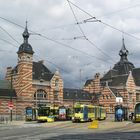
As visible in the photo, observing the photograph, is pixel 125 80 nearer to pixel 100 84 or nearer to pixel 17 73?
pixel 100 84

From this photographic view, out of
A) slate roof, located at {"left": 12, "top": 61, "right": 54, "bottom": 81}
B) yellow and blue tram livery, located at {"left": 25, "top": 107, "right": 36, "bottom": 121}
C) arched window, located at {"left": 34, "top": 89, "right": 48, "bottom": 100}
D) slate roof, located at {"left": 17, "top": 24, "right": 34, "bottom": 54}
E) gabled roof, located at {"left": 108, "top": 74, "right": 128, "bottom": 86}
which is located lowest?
yellow and blue tram livery, located at {"left": 25, "top": 107, "right": 36, "bottom": 121}

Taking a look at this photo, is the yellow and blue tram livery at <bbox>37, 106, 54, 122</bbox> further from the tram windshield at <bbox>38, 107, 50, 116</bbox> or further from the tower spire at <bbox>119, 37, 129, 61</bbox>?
the tower spire at <bbox>119, 37, 129, 61</bbox>

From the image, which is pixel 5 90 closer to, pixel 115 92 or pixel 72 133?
pixel 115 92

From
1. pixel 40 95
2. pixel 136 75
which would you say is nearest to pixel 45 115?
pixel 40 95

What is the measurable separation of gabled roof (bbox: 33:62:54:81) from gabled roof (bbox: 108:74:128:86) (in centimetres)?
1763

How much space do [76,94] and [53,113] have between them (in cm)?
3215

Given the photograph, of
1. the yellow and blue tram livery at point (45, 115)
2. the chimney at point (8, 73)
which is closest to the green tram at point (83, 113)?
the yellow and blue tram livery at point (45, 115)

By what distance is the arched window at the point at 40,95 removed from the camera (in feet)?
258

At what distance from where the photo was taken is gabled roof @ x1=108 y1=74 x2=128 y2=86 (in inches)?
3612

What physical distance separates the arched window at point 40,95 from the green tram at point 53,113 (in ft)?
51.8

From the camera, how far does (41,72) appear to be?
83062 mm

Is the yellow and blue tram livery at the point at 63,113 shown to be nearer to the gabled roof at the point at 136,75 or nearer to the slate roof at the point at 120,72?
the slate roof at the point at 120,72

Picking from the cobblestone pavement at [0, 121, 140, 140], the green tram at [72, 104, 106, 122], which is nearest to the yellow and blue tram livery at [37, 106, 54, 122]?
the green tram at [72, 104, 106, 122]

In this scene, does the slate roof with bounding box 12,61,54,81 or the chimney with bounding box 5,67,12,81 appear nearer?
the slate roof with bounding box 12,61,54,81
